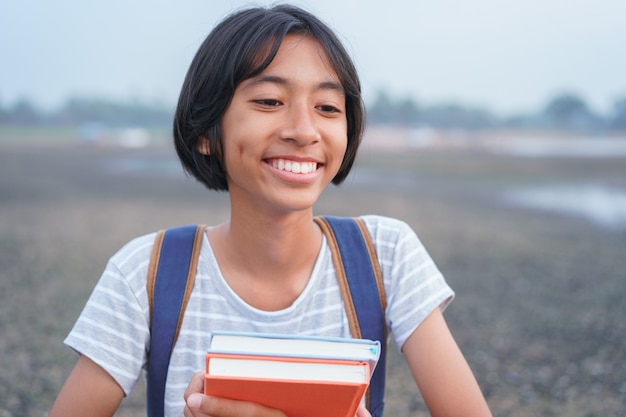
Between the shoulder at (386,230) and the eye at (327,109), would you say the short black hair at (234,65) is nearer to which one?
the eye at (327,109)

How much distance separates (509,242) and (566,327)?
332 centimetres

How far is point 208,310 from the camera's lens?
173 cm

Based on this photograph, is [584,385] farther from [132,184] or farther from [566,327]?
[132,184]

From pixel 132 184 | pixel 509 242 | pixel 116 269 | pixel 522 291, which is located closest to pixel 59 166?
pixel 132 184

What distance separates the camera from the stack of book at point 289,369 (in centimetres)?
126

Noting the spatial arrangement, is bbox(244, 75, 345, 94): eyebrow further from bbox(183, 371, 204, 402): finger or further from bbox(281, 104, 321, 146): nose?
bbox(183, 371, 204, 402): finger

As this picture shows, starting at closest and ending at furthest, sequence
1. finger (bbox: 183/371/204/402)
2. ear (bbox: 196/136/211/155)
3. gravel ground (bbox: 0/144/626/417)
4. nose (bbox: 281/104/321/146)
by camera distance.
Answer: finger (bbox: 183/371/204/402) → nose (bbox: 281/104/321/146) → ear (bbox: 196/136/211/155) → gravel ground (bbox: 0/144/626/417)

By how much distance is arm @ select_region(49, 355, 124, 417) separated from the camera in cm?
163

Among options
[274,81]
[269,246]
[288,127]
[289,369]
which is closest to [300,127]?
[288,127]

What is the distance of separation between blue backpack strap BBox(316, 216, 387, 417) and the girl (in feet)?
0.10

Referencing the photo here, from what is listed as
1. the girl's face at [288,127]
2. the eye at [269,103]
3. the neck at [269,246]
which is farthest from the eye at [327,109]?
the neck at [269,246]

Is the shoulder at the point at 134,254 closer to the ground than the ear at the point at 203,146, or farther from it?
closer to the ground

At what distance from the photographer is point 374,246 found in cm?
181

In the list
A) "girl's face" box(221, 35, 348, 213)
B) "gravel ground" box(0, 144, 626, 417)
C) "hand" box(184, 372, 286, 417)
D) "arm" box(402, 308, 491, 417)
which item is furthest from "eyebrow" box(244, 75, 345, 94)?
"gravel ground" box(0, 144, 626, 417)
